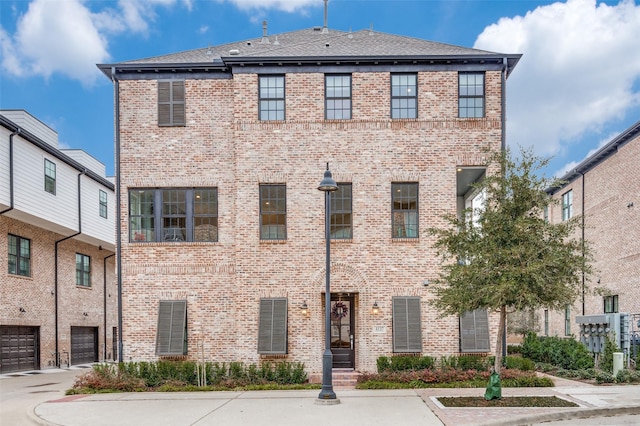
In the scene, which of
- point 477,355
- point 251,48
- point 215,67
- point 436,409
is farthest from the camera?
point 251,48

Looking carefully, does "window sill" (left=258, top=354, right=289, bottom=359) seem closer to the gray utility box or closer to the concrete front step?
the concrete front step

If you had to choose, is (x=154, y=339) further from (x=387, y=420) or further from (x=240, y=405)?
(x=387, y=420)

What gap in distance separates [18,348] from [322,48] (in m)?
19.3

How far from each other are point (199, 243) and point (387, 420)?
8.80 m

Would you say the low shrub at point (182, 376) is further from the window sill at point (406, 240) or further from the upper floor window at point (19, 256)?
the upper floor window at point (19, 256)

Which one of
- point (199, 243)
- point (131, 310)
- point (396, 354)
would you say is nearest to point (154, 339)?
Answer: point (131, 310)

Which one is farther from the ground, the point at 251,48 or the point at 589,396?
the point at 251,48

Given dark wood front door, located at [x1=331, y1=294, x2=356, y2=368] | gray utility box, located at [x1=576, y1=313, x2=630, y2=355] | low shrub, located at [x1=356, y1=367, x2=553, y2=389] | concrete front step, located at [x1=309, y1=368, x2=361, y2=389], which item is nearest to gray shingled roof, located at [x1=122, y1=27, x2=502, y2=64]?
dark wood front door, located at [x1=331, y1=294, x2=356, y2=368]

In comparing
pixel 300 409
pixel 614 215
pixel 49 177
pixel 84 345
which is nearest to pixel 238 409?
pixel 300 409

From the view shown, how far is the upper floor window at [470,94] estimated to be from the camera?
16922 mm

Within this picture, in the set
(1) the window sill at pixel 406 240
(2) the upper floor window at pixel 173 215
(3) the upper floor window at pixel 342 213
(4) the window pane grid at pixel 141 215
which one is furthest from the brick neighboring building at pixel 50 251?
(1) the window sill at pixel 406 240

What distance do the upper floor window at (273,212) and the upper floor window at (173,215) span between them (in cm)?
162

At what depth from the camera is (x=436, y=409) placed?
11.7 m

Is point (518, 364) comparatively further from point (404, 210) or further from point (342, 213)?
point (342, 213)
